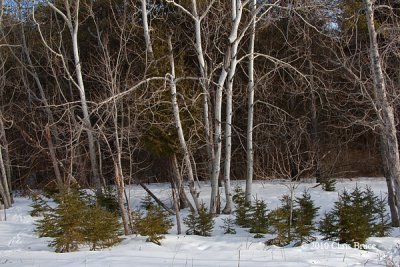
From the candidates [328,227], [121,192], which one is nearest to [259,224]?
[328,227]

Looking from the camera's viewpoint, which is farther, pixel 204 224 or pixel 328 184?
pixel 328 184

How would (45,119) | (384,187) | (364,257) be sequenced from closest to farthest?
(364,257), (384,187), (45,119)

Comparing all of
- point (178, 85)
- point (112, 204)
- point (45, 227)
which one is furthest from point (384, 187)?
point (45, 227)

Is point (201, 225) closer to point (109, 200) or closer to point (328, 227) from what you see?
point (328, 227)

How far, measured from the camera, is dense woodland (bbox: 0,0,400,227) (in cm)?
1092

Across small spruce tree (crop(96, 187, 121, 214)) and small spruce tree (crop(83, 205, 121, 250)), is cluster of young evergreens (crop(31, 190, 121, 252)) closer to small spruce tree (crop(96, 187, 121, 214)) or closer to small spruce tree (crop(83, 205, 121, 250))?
small spruce tree (crop(83, 205, 121, 250))

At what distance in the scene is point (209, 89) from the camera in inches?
645

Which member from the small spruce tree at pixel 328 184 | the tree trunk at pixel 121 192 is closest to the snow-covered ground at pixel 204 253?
the tree trunk at pixel 121 192

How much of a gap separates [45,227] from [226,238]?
155 inches

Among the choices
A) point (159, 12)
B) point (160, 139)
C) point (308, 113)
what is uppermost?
point (159, 12)

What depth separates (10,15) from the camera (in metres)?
20.3

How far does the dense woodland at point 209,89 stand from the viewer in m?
10.9

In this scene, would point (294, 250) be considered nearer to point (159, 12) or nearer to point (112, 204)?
point (112, 204)

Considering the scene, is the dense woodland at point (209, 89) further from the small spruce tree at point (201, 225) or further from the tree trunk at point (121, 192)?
the small spruce tree at point (201, 225)
